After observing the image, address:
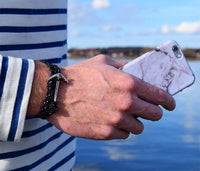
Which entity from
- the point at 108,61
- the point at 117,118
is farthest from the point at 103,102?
the point at 108,61

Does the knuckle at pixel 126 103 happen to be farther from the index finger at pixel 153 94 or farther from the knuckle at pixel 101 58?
the knuckle at pixel 101 58

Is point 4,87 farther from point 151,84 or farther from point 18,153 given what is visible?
point 151,84

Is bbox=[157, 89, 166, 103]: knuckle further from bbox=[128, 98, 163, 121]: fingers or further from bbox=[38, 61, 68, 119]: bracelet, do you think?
bbox=[38, 61, 68, 119]: bracelet

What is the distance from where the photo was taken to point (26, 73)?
99cm

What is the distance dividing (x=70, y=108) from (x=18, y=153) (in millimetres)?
249

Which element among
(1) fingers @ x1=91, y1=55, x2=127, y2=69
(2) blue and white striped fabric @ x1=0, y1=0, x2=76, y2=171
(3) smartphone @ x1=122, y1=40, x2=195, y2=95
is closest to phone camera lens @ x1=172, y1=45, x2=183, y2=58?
(3) smartphone @ x1=122, y1=40, x2=195, y2=95

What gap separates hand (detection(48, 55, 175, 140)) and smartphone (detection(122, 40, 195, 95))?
2.9 inches

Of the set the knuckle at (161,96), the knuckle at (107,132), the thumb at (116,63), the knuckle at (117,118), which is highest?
the thumb at (116,63)

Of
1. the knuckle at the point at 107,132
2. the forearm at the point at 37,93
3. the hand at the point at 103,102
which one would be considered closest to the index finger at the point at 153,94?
the hand at the point at 103,102

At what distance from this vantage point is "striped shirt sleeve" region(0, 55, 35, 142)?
3.22 ft

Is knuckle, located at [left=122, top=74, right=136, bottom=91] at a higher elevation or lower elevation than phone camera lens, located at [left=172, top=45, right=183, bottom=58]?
lower

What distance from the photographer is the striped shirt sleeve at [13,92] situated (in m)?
0.98

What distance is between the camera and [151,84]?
1.05m

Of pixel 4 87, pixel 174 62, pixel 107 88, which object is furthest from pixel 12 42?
pixel 174 62
